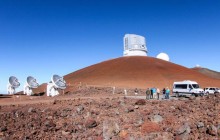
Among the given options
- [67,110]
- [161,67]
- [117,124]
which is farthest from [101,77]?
[117,124]

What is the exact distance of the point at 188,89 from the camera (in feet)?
121

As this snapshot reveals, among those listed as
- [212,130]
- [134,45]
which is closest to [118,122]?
[212,130]

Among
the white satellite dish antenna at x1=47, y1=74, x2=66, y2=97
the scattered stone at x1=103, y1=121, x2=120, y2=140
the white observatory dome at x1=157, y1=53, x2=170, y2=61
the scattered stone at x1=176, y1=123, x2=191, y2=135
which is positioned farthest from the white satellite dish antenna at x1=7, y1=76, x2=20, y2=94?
the white observatory dome at x1=157, y1=53, x2=170, y2=61

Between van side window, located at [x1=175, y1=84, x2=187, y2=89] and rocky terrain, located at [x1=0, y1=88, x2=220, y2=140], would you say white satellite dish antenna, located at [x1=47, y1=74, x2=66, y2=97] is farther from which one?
rocky terrain, located at [x1=0, y1=88, x2=220, y2=140]

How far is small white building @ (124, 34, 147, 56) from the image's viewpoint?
11269 centimetres

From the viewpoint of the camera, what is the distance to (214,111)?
22.5 metres

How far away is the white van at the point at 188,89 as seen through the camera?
36219mm

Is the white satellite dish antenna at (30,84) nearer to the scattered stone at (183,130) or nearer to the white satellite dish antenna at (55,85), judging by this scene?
the white satellite dish antenna at (55,85)

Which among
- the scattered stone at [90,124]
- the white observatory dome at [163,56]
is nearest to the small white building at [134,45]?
the white observatory dome at [163,56]

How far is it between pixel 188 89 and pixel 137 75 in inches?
2174

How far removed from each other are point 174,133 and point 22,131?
11.0 metres

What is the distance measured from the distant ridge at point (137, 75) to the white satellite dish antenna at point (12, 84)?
21.5 metres

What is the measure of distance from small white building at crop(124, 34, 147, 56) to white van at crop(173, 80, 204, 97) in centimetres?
7467

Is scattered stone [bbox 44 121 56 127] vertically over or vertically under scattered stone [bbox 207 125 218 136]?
over
